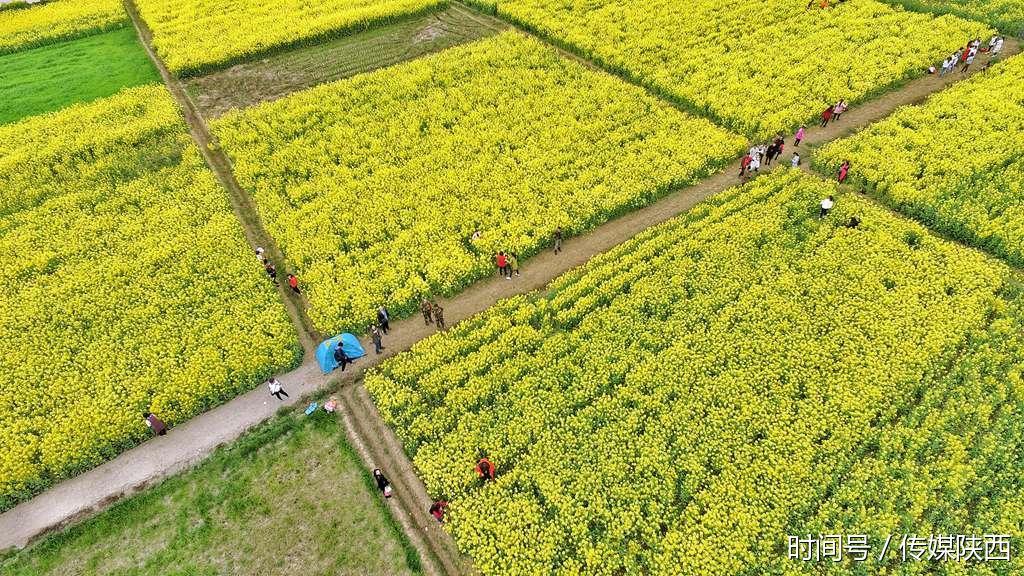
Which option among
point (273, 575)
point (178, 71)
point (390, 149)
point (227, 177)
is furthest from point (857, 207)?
point (178, 71)

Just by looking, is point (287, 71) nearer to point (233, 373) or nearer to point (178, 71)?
point (178, 71)

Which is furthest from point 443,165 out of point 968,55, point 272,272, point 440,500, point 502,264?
point 968,55

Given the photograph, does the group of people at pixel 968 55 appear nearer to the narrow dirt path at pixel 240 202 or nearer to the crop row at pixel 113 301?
the narrow dirt path at pixel 240 202

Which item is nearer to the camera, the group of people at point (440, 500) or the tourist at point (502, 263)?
the group of people at point (440, 500)

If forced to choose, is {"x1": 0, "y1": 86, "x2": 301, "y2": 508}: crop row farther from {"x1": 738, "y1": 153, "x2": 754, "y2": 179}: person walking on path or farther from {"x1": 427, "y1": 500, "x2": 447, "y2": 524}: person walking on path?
{"x1": 738, "y1": 153, "x2": 754, "y2": 179}: person walking on path

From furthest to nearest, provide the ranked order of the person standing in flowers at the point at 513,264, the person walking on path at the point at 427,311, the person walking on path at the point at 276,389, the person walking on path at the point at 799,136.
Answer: the person walking on path at the point at 799,136, the person standing in flowers at the point at 513,264, the person walking on path at the point at 427,311, the person walking on path at the point at 276,389

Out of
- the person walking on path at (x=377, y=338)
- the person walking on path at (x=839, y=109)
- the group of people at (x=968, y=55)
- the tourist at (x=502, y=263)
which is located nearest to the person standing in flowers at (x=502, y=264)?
the tourist at (x=502, y=263)
